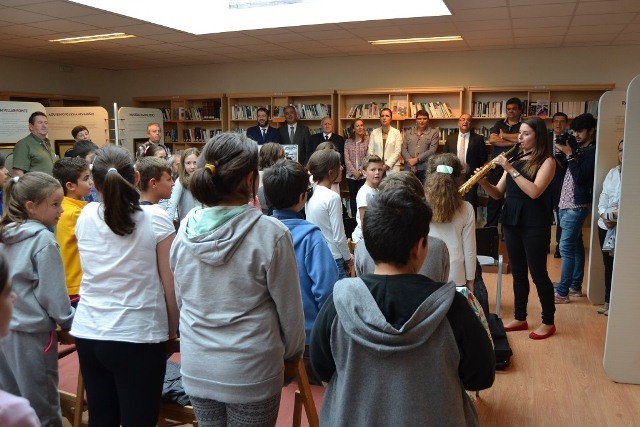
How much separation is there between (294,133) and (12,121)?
4159 millimetres

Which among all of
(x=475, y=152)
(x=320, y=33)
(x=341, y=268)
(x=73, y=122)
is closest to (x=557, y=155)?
(x=475, y=152)

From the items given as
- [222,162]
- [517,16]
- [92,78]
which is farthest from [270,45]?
[222,162]

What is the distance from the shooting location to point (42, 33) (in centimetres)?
713

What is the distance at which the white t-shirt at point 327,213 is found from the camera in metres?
3.30

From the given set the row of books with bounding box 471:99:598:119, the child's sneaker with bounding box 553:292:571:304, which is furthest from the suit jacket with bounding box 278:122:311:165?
the child's sneaker with bounding box 553:292:571:304

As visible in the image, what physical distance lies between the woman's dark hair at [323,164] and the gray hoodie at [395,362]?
2.07 meters

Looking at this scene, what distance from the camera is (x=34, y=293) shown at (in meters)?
2.06

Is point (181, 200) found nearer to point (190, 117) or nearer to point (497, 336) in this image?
point (497, 336)

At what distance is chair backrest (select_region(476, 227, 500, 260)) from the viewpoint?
169 inches

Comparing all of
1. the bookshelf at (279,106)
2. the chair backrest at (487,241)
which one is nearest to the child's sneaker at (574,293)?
the chair backrest at (487,241)

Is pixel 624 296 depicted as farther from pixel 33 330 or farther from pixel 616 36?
pixel 616 36

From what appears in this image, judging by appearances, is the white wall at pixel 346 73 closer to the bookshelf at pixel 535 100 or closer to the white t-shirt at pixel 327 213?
the bookshelf at pixel 535 100

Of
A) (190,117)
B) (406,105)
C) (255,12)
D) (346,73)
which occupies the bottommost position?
(190,117)

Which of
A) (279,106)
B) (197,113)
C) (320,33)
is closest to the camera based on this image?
(320,33)
